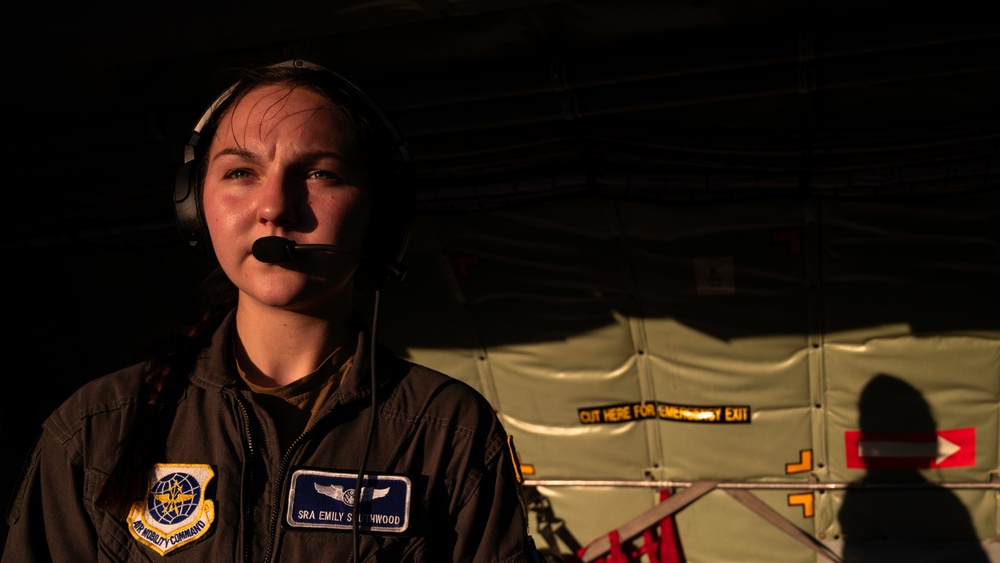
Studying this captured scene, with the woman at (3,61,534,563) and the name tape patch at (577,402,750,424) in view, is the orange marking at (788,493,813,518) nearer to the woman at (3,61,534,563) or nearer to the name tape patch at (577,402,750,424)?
the name tape patch at (577,402,750,424)

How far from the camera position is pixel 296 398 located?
1.57 m

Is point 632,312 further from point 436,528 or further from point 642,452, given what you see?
point 436,528

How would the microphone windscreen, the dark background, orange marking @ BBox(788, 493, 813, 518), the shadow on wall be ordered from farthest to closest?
1. orange marking @ BBox(788, 493, 813, 518)
2. the shadow on wall
3. the dark background
4. the microphone windscreen

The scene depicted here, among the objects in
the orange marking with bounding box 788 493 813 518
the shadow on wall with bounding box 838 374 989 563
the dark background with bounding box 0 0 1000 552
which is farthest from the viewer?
the orange marking with bounding box 788 493 813 518

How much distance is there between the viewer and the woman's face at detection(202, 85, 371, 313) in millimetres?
1407

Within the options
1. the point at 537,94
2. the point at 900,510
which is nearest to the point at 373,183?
the point at 537,94

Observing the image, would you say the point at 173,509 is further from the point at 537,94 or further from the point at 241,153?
the point at 537,94

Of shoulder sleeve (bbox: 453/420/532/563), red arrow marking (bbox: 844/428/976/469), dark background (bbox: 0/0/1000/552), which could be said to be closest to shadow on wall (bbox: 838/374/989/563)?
red arrow marking (bbox: 844/428/976/469)

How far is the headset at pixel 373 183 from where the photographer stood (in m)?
1.63

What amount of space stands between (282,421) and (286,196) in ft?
1.52

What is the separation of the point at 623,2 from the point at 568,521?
3.60m

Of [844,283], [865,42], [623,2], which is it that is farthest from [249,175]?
[844,283]

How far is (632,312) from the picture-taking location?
440 cm

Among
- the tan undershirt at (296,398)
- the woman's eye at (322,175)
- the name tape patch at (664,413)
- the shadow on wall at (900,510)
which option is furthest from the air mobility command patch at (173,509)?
the shadow on wall at (900,510)
